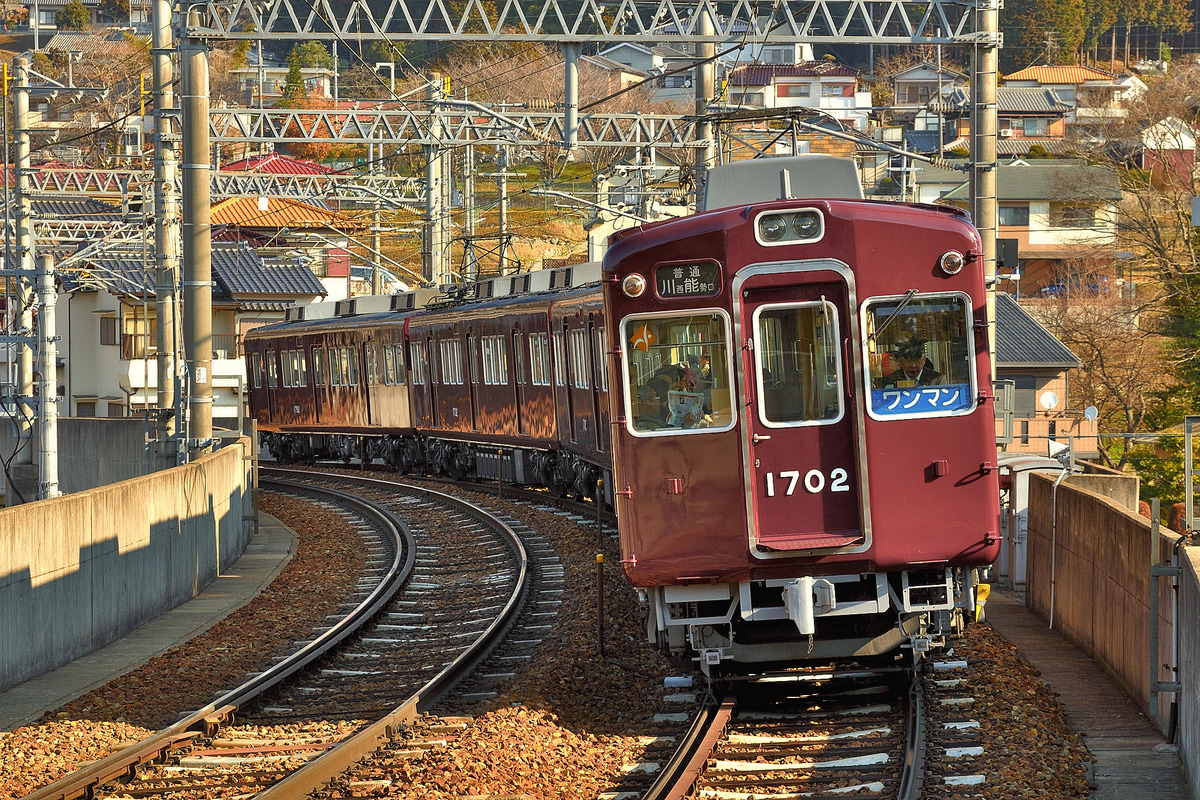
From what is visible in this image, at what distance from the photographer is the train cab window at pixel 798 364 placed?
27.5ft

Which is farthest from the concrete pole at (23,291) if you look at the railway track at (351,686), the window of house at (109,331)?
the window of house at (109,331)

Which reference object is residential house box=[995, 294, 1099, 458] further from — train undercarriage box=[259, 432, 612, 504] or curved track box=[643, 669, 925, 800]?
curved track box=[643, 669, 925, 800]

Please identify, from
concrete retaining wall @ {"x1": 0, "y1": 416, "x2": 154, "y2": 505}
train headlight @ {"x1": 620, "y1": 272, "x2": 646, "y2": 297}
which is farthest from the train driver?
concrete retaining wall @ {"x1": 0, "y1": 416, "x2": 154, "y2": 505}

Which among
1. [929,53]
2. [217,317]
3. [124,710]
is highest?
[929,53]

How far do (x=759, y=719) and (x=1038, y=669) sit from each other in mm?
2312

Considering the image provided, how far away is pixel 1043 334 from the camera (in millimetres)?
40500

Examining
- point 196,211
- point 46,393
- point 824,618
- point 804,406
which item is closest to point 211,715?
point 824,618

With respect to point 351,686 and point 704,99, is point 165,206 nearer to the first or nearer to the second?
point 704,99

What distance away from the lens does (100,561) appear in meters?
12.0

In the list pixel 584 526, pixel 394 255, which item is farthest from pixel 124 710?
pixel 394 255

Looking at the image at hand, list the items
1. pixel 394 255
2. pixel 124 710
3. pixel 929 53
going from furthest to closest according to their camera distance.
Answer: pixel 929 53
pixel 394 255
pixel 124 710

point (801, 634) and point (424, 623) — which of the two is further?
point (424, 623)

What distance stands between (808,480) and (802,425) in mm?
295

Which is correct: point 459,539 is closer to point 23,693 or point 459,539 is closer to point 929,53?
point 23,693
